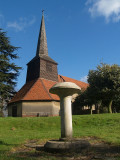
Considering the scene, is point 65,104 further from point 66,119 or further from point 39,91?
point 39,91

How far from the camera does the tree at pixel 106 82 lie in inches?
1009

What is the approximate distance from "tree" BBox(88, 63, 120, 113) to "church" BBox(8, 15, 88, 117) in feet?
21.3

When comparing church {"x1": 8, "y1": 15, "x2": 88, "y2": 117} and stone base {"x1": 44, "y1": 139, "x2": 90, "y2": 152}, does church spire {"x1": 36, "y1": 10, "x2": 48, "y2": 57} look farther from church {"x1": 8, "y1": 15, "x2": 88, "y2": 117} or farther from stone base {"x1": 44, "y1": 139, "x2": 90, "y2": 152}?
stone base {"x1": 44, "y1": 139, "x2": 90, "y2": 152}

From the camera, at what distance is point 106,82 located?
2658 centimetres

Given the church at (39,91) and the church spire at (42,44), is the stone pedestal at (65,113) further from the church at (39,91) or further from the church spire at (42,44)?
the church spire at (42,44)

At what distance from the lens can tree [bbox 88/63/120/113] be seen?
25641 mm

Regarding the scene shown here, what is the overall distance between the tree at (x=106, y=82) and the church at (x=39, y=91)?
6.51 m

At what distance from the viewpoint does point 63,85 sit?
713 cm

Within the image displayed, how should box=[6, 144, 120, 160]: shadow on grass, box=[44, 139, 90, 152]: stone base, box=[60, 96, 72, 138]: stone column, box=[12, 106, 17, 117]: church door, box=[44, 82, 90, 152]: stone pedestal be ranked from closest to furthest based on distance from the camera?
box=[6, 144, 120, 160]: shadow on grass, box=[44, 139, 90, 152]: stone base, box=[44, 82, 90, 152]: stone pedestal, box=[60, 96, 72, 138]: stone column, box=[12, 106, 17, 117]: church door

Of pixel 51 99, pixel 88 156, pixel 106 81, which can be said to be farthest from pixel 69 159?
pixel 106 81

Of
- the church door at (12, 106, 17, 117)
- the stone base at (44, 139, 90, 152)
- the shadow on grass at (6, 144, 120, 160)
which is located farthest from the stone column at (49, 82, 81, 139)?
the church door at (12, 106, 17, 117)

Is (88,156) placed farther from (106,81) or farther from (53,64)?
(53,64)

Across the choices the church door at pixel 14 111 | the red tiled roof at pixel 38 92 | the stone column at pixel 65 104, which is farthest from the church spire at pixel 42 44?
the stone column at pixel 65 104

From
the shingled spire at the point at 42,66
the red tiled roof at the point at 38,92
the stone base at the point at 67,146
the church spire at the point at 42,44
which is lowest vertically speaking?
the stone base at the point at 67,146
